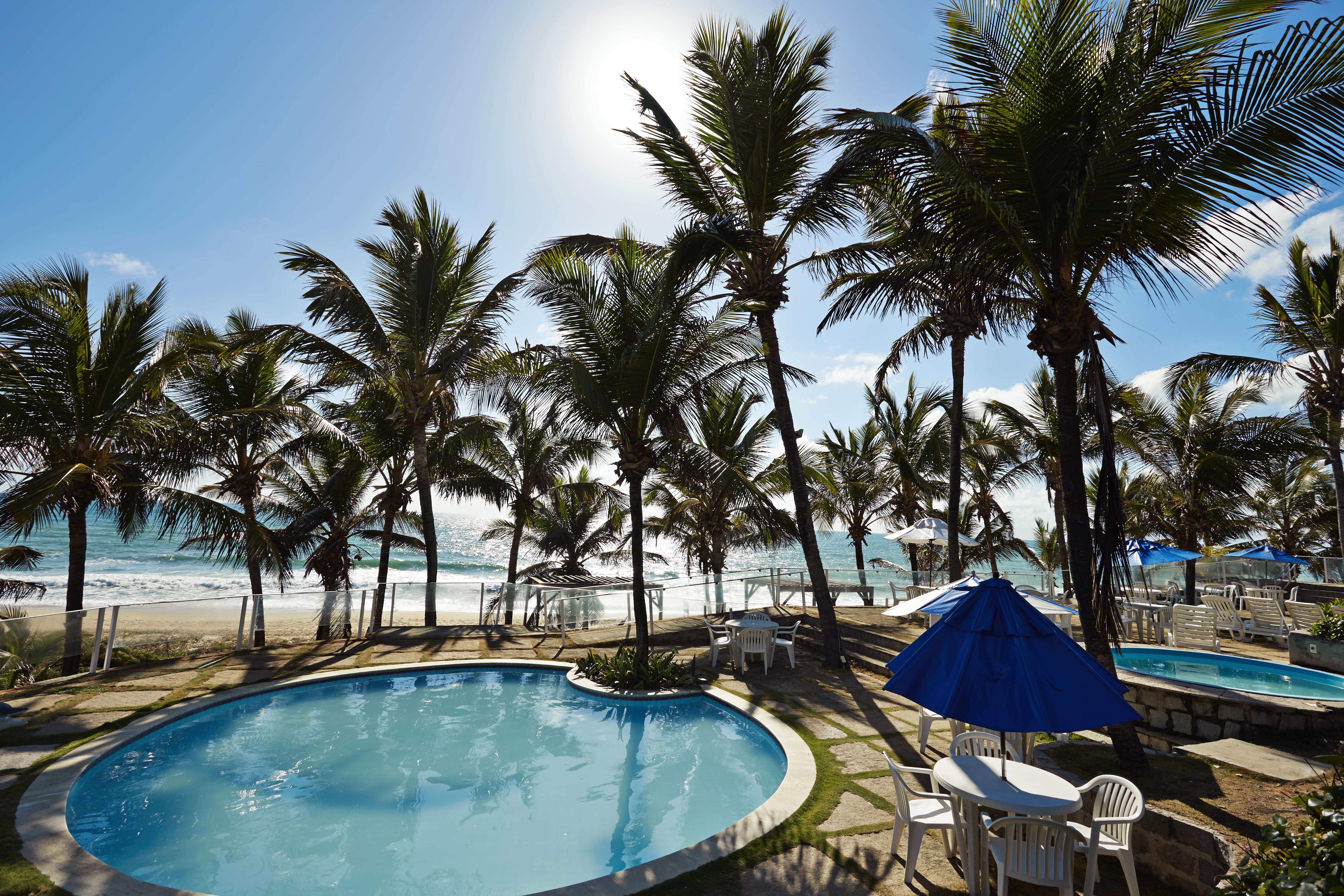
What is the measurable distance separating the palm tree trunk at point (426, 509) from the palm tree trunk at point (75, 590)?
227 inches

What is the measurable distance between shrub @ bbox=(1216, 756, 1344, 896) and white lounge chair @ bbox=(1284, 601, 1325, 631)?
12397mm

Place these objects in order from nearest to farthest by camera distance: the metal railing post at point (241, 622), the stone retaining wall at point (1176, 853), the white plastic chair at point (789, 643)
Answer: the stone retaining wall at point (1176, 853), the white plastic chair at point (789, 643), the metal railing post at point (241, 622)

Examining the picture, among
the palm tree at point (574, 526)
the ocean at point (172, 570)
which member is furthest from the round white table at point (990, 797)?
the palm tree at point (574, 526)

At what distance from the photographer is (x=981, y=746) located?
5.26 m

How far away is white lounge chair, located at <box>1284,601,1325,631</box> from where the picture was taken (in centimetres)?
1186

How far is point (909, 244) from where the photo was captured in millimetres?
7727

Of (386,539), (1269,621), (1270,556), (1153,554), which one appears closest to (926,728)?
(1269,621)

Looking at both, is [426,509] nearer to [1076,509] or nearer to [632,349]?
[632,349]

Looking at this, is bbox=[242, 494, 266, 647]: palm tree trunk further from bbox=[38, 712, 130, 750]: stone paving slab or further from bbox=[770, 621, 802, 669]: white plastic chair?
bbox=[770, 621, 802, 669]: white plastic chair

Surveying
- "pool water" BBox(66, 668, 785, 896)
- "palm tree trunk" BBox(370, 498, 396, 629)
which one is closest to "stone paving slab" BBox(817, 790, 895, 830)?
"pool water" BBox(66, 668, 785, 896)

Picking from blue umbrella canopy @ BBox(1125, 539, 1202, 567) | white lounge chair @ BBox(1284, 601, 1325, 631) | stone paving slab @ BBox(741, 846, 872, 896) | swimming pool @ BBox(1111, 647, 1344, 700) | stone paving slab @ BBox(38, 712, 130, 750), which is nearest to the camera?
stone paving slab @ BBox(741, 846, 872, 896)

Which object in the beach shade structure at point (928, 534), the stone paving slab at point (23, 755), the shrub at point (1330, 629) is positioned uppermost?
the beach shade structure at point (928, 534)

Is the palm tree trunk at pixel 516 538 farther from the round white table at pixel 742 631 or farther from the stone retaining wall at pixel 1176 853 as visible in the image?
the stone retaining wall at pixel 1176 853

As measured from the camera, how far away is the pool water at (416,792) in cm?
515
